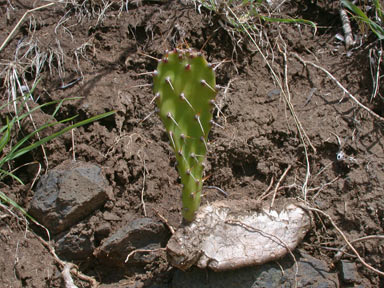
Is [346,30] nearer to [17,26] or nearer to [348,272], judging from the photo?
[348,272]

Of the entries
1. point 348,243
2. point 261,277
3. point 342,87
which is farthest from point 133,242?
point 342,87

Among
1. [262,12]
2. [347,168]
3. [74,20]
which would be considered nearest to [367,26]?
[262,12]

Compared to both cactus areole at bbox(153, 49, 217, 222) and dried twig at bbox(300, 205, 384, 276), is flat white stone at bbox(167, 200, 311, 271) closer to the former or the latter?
dried twig at bbox(300, 205, 384, 276)

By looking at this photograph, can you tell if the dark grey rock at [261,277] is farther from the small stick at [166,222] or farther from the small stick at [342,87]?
the small stick at [342,87]

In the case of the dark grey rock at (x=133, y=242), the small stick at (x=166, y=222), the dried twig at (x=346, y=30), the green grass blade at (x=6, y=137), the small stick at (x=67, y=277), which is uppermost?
the dried twig at (x=346, y=30)

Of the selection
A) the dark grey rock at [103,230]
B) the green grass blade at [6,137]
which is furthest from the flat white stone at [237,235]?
the green grass blade at [6,137]

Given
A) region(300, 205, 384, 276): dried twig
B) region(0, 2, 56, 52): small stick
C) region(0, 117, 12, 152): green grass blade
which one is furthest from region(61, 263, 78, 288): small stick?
region(0, 2, 56, 52): small stick

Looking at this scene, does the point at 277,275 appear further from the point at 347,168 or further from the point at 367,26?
the point at 367,26
